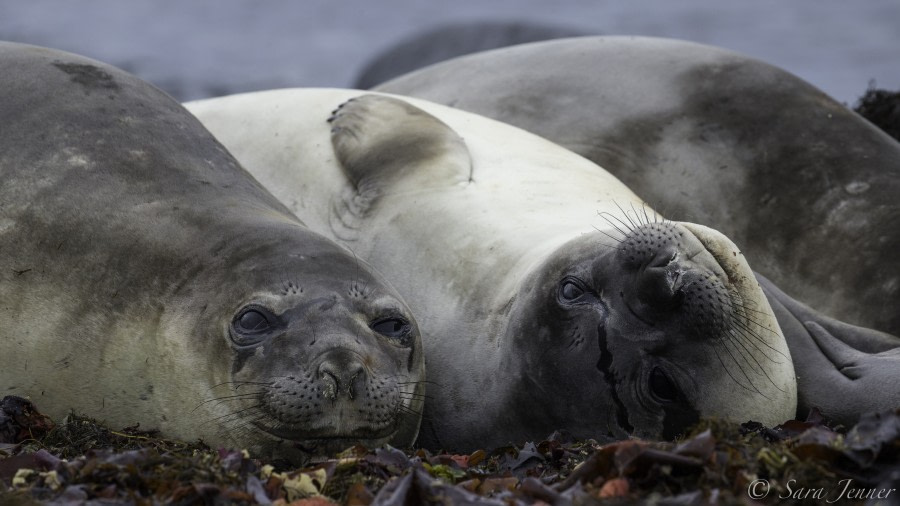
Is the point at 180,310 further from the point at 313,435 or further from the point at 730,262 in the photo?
the point at 730,262

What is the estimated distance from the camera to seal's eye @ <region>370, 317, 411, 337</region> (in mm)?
4342

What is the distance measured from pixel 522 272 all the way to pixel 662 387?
0.82m

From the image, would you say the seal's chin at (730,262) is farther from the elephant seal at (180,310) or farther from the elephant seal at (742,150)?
the elephant seal at (742,150)

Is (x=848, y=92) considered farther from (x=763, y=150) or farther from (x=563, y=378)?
(x=563, y=378)

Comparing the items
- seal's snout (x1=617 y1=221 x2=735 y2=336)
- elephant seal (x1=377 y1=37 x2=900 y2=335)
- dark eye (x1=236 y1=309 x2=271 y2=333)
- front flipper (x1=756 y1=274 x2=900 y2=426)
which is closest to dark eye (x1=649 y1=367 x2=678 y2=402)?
seal's snout (x1=617 y1=221 x2=735 y2=336)

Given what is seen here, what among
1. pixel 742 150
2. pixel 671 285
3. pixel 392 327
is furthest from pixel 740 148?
pixel 392 327

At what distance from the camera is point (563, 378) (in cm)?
439

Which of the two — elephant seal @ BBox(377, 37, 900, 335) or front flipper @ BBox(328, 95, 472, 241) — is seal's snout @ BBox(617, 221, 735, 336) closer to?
front flipper @ BBox(328, 95, 472, 241)

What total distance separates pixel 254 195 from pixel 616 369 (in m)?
1.61

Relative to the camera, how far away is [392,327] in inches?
173

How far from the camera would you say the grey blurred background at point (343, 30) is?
72.3 ft

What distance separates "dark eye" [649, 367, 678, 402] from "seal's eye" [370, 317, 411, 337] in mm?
814

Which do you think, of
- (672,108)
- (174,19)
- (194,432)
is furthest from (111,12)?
(194,432)

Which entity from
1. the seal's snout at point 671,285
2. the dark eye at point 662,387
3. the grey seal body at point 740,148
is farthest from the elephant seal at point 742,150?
the dark eye at point 662,387
